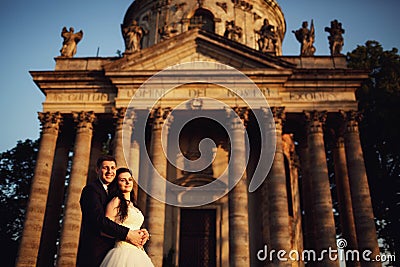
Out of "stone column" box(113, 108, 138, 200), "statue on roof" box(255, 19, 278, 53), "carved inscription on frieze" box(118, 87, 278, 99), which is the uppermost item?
"statue on roof" box(255, 19, 278, 53)

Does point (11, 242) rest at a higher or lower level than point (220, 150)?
lower

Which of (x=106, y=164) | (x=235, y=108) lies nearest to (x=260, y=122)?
(x=235, y=108)

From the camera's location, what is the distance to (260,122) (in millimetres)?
18906

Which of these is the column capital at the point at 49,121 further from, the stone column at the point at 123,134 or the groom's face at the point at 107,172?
the groom's face at the point at 107,172

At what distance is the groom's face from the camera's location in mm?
4672

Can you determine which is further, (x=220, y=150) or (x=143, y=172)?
(x=220, y=150)

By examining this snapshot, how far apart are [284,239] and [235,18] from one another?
1665cm

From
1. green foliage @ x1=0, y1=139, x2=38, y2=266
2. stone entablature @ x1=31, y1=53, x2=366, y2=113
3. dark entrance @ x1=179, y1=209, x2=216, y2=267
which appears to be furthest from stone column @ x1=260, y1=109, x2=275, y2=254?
green foliage @ x1=0, y1=139, x2=38, y2=266

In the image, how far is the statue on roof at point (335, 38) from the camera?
21.5 m

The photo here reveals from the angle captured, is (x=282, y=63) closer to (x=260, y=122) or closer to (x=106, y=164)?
(x=260, y=122)

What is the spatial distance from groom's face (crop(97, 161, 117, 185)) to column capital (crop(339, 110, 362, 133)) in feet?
54.1

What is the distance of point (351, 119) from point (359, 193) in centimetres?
364

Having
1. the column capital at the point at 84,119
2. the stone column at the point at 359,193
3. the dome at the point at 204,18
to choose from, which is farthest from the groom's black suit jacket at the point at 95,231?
the dome at the point at 204,18

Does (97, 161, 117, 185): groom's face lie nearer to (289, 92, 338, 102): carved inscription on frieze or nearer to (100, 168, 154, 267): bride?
(100, 168, 154, 267): bride
